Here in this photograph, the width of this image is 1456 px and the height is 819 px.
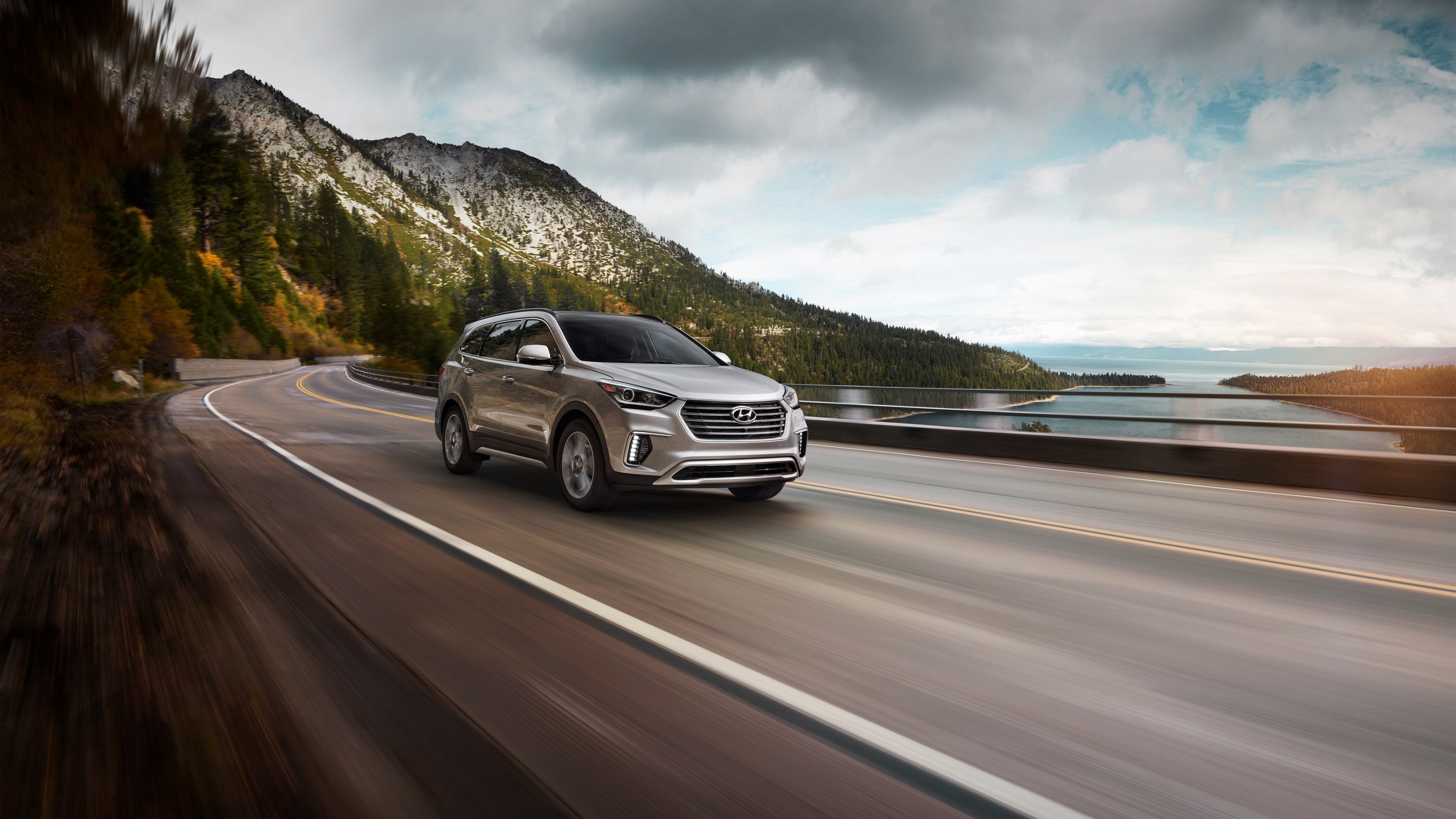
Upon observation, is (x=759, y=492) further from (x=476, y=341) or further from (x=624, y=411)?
(x=476, y=341)

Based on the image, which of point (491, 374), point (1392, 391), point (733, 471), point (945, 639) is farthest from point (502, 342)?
point (1392, 391)

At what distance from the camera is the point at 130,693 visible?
3197 mm

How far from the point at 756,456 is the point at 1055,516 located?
2777 mm

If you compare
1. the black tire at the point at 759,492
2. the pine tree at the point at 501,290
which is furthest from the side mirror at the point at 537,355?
the pine tree at the point at 501,290

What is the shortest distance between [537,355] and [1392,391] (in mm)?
16854

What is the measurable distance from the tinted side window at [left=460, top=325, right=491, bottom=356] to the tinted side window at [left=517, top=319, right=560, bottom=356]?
3.65 ft

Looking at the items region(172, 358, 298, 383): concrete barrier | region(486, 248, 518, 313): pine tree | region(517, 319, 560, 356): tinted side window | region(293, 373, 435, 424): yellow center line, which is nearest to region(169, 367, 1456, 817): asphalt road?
region(517, 319, 560, 356): tinted side window

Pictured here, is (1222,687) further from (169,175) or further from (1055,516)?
(169,175)

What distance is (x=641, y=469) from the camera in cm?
698

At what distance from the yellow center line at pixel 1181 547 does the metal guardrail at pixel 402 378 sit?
1224 inches

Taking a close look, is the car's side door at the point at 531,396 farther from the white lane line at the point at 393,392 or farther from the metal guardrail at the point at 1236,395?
the white lane line at the point at 393,392

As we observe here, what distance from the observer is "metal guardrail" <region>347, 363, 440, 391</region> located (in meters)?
41.0

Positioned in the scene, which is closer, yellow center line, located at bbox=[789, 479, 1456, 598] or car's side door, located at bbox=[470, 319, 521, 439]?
yellow center line, located at bbox=[789, 479, 1456, 598]

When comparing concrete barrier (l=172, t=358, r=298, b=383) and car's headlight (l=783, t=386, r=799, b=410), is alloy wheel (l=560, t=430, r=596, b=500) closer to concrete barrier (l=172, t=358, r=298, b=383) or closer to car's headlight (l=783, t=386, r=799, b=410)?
car's headlight (l=783, t=386, r=799, b=410)
